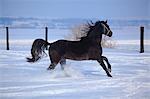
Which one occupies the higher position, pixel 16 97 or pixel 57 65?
pixel 57 65

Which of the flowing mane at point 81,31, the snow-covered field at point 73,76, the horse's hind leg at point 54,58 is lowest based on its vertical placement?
the snow-covered field at point 73,76

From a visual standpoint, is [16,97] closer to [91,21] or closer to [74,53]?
[74,53]

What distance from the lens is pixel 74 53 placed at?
1.92m

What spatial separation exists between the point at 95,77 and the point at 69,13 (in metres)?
0.48

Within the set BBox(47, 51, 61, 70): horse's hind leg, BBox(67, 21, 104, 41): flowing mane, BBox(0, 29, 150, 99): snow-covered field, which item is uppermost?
BBox(67, 21, 104, 41): flowing mane

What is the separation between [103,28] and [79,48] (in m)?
0.21

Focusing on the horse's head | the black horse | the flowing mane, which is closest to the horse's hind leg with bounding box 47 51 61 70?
the black horse

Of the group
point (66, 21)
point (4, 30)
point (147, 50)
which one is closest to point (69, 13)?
point (66, 21)

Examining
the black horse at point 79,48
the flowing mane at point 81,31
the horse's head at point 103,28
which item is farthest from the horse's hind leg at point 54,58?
the horse's head at point 103,28

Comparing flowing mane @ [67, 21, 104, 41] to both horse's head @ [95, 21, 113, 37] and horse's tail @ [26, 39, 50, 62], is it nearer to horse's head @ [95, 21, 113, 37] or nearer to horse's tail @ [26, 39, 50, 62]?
horse's head @ [95, 21, 113, 37]

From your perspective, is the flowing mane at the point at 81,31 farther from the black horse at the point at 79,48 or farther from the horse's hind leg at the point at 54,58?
the horse's hind leg at the point at 54,58

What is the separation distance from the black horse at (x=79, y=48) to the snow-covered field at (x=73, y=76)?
43 millimetres

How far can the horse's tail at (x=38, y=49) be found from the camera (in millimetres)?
1938

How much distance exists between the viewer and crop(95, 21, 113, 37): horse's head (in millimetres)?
1927
